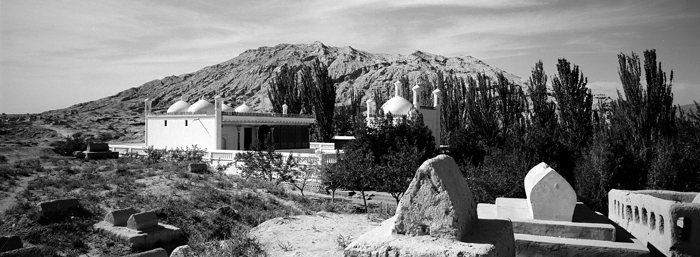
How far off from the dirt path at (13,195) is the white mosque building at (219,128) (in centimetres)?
1359

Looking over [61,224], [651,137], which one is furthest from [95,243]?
[651,137]

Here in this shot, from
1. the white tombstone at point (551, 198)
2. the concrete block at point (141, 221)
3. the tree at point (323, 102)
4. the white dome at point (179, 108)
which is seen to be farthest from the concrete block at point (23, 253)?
the tree at point (323, 102)

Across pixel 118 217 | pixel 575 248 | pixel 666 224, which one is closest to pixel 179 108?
pixel 118 217

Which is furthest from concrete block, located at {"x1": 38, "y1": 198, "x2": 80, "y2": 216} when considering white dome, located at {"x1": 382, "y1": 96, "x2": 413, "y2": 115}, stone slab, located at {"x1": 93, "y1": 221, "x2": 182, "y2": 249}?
white dome, located at {"x1": 382, "y1": 96, "x2": 413, "y2": 115}

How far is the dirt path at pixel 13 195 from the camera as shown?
10382 mm

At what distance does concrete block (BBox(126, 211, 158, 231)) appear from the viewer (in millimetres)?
9156

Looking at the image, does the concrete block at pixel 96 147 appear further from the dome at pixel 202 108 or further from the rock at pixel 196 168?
the dome at pixel 202 108

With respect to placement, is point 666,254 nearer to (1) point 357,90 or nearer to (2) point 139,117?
(2) point 139,117

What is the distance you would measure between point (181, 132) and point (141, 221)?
69.6ft

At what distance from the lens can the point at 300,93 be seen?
42000mm

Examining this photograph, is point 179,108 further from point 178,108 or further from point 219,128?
point 219,128

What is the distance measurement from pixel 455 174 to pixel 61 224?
903 cm

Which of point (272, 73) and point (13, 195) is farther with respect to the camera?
point (272, 73)

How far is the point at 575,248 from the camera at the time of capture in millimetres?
5895
